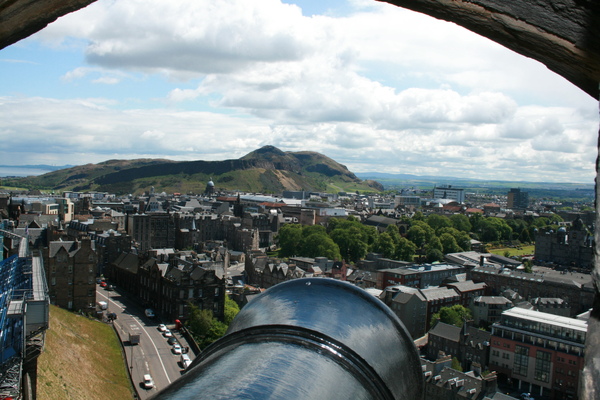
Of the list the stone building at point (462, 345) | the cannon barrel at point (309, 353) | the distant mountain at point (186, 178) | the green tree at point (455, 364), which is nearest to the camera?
the cannon barrel at point (309, 353)

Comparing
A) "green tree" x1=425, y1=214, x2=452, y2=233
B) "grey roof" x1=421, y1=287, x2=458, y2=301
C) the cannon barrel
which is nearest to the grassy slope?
the cannon barrel

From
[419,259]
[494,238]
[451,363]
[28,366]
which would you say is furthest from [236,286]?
[494,238]

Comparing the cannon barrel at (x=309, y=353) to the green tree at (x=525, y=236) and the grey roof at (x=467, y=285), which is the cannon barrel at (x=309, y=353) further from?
the green tree at (x=525, y=236)

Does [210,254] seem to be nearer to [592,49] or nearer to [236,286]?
[236,286]

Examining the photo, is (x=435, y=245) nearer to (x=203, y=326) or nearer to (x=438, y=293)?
(x=438, y=293)

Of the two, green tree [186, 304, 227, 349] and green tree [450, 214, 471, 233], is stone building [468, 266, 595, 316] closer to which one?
green tree [186, 304, 227, 349]

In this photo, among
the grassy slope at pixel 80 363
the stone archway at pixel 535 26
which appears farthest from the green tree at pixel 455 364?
the stone archway at pixel 535 26

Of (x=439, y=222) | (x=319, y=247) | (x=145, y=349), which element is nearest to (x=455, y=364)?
(x=145, y=349)
